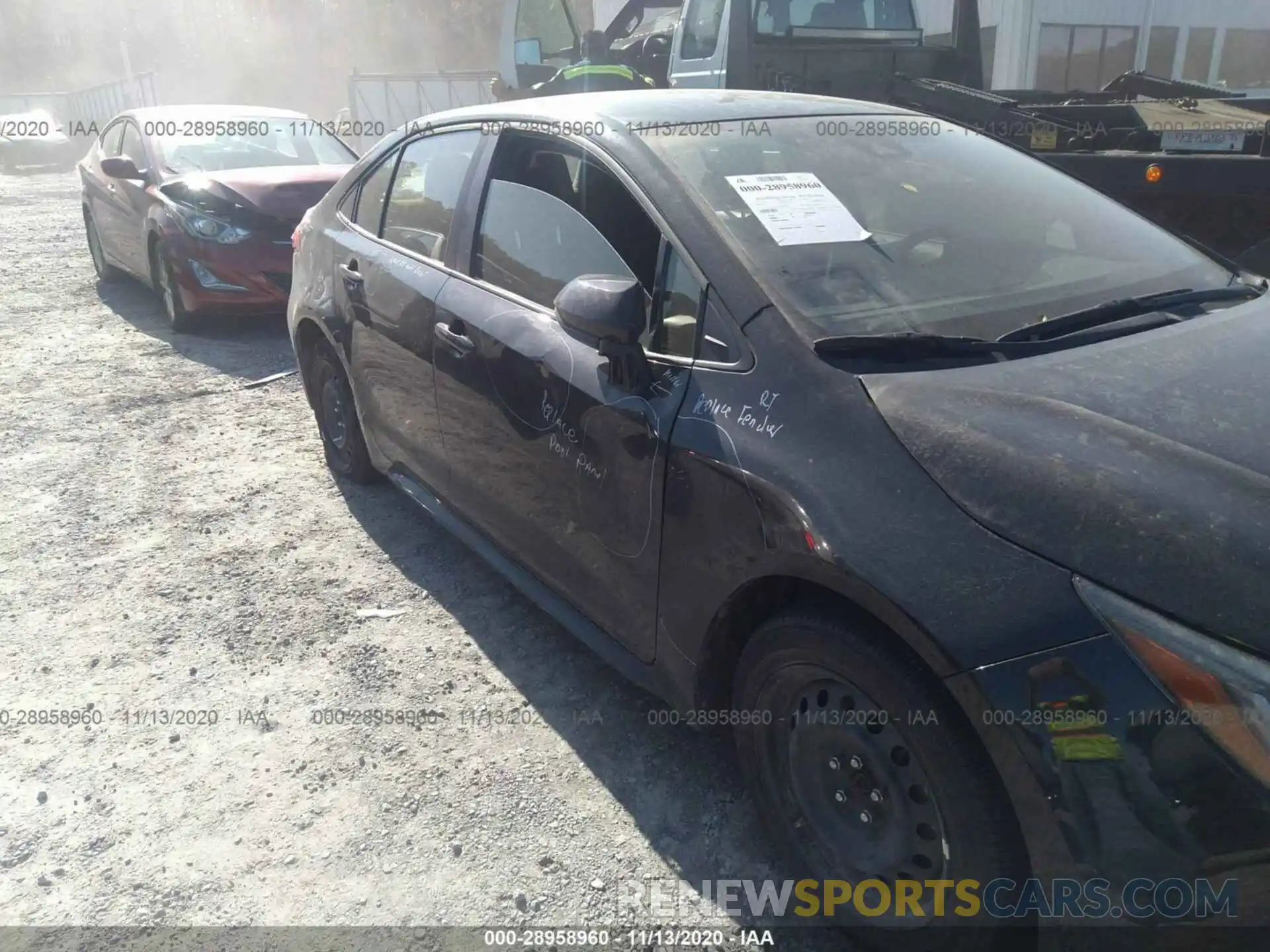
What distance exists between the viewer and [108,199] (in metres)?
8.12

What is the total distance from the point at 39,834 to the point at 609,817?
1.49 meters

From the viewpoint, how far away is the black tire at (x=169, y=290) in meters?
7.05

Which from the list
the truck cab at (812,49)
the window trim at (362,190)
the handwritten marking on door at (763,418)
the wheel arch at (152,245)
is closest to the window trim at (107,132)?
the wheel arch at (152,245)

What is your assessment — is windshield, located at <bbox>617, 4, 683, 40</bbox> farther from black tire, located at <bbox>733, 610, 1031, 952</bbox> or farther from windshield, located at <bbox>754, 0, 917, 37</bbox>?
black tire, located at <bbox>733, 610, 1031, 952</bbox>

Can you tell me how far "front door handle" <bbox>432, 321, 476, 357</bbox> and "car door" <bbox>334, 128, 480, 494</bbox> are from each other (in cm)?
6

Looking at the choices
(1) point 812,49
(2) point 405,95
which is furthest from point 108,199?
(2) point 405,95

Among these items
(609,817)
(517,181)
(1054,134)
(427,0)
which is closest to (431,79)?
(1054,134)

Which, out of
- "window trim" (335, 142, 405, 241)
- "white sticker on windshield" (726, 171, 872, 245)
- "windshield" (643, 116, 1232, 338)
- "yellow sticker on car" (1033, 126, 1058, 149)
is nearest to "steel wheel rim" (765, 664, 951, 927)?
"windshield" (643, 116, 1232, 338)

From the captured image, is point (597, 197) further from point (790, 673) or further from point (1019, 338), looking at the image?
point (790, 673)

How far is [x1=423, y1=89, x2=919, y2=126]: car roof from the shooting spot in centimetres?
282

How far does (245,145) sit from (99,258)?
7.29 ft

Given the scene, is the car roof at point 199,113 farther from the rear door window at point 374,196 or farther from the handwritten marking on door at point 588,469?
the handwritten marking on door at point 588,469

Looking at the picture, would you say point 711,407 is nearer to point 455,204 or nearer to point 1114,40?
point 455,204

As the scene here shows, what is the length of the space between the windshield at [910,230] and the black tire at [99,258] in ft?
25.9
